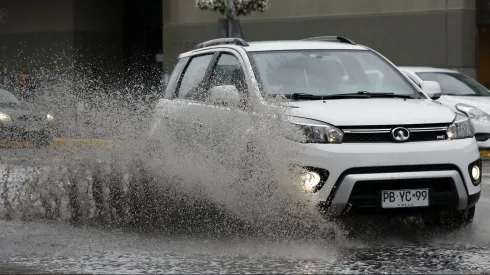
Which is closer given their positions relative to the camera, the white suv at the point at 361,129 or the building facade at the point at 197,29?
the white suv at the point at 361,129

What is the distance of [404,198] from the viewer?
8594 mm

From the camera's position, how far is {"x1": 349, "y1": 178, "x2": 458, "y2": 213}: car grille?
8.49 meters

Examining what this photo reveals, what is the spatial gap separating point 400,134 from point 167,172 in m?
2.12

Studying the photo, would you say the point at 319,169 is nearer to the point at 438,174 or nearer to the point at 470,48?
the point at 438,174

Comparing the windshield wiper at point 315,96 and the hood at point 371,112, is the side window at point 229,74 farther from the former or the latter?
the hood at point 371,112

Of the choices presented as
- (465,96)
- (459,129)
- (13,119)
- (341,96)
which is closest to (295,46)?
(341,96)

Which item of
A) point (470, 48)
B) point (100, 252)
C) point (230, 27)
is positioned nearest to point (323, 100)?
point (100, 252)

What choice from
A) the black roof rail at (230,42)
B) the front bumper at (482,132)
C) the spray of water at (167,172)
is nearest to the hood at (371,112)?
the spray of water at (167,172)

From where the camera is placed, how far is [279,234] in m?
8.69

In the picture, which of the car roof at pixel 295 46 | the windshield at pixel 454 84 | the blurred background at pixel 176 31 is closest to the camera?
the car roof at pixel 295 46

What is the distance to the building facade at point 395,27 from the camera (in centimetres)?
2967

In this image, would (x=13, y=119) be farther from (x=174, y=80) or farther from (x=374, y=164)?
(x=374, y=164)

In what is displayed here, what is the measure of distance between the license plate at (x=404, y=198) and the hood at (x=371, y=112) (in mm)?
517

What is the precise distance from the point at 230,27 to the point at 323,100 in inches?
680
